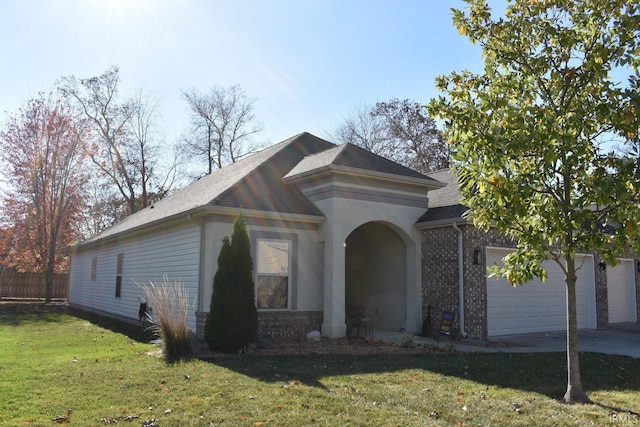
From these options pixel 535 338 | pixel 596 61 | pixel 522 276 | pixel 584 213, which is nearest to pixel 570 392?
pixel 522 276

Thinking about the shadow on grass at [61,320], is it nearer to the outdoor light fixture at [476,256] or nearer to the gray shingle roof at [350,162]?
the gray shingle roof at [350,162]

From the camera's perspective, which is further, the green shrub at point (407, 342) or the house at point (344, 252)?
the house at point (344, 252)

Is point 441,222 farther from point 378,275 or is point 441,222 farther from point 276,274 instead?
point 276,274

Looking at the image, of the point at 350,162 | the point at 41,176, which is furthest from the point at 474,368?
the point at 41,176

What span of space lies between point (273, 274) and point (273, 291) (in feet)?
1.28

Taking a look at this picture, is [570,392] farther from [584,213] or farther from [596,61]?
[596,61]

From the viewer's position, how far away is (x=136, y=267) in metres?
16.1

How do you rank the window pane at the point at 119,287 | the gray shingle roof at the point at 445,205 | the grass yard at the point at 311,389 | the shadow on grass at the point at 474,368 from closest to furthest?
the grass yard at the point at 311,389 → the shadow on grass at the point at 474,368 → the gray shingle roof at the point at 445,205 → the window pane at the point at 119,287

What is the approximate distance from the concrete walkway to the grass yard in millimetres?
1002

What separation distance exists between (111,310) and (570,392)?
52.2 feet

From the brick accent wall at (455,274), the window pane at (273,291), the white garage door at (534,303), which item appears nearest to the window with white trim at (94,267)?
the window pane at (273,291)

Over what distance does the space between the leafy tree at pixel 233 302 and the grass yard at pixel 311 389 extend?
19.4 inches

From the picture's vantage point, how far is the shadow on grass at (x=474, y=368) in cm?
Answer: 739

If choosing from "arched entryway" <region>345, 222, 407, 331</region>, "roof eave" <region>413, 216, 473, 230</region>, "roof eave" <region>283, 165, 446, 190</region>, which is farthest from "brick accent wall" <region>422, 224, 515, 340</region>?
"roof eave" <region>283, 165, 446, 190</region>
